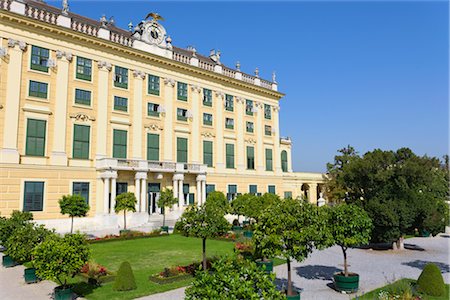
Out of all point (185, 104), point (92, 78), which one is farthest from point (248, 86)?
point (92, 78)

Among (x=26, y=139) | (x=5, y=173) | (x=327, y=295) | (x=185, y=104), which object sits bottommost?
(x=327, y=295)

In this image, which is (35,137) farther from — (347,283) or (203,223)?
(347,283)

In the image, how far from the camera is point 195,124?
138ft

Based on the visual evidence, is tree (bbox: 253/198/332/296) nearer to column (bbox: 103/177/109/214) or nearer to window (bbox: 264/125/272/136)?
column (bbox: 103/177/109/214)

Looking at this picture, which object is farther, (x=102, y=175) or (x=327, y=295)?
(x=102, y=175)

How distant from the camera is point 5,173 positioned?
28.2 metres

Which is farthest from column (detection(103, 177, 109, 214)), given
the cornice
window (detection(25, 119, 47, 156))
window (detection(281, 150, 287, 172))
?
window (detection(281, 150, 287, 172))

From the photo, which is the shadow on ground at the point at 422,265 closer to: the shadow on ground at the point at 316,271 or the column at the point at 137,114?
the shadow on ground at the point at 316,271

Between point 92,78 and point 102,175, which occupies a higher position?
point 92,78

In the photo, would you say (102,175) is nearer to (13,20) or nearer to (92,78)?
(92,78)

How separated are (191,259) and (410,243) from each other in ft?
59.1

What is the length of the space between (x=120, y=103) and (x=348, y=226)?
27092 millimetres

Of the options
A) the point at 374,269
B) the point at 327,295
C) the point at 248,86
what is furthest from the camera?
the point at 248,86

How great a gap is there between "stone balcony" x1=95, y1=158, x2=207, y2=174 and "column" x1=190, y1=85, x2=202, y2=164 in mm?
1649
